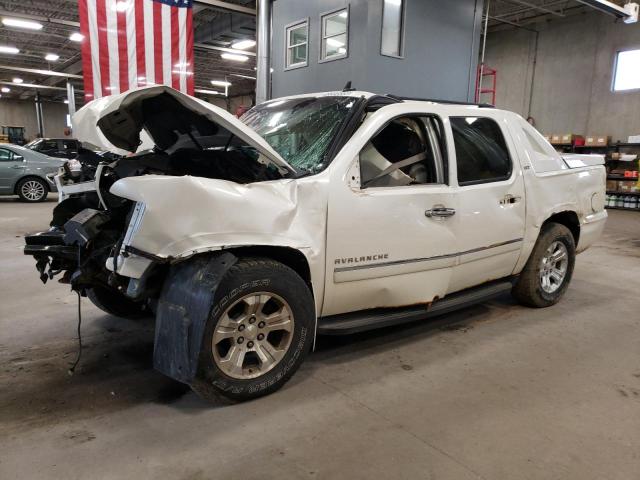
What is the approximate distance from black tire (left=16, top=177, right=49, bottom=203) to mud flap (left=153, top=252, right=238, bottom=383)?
11703 millimetres

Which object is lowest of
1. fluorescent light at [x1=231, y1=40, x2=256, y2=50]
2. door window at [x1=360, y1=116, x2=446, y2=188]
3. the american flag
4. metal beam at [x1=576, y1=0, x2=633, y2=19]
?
door window at [x1=360, y1=116, x2=446, y2=188]

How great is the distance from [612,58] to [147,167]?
16.8 m

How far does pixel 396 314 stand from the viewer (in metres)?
3.12

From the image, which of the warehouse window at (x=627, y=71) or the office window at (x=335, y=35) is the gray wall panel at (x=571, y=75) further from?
the office window at (x=335, y=35)

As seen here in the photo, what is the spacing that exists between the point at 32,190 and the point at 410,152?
11.9m

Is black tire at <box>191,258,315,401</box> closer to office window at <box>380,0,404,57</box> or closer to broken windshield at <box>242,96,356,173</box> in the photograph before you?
broken windshield at <box>242,96,356,173</box>

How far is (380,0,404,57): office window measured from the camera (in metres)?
8.93

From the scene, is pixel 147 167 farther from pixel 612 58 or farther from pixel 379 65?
pixel 612 58

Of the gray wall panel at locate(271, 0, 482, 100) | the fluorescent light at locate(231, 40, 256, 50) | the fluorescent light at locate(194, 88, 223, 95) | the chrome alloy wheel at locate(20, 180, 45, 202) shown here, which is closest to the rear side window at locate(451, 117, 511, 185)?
the gray wall panel at locate(271, 0, 482, 100)

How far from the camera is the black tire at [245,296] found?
7.74ft

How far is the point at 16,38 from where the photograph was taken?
19641mm

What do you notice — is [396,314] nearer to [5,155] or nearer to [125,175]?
[125,175]

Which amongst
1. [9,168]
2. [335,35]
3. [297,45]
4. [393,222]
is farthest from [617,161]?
[9,168]

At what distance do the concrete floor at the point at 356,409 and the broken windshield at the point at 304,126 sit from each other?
1346 mm
